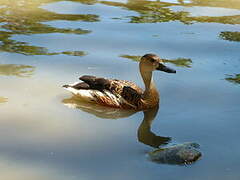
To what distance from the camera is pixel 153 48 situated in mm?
9898

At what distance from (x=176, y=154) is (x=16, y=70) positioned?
3890 mm

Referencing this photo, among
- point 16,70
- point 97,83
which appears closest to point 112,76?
point 97,83

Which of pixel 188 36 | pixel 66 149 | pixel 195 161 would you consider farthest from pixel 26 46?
pixel 195 161

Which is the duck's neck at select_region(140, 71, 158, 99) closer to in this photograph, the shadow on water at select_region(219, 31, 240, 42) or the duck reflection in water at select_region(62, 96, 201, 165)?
the duck reflection in water at select_region(62, 96, 201, 165)

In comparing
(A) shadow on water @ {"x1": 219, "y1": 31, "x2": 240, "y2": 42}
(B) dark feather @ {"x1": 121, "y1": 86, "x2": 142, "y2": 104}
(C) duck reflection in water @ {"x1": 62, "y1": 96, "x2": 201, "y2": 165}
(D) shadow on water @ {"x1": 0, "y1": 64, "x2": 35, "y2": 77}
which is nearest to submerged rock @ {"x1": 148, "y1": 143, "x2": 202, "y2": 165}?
(C) duck reflection in water @ {"x1": 62, "y1": 96, "x2": 201, "y2": 165}

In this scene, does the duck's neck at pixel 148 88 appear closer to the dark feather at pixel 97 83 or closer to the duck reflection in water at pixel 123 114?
the duck reflection in water at pixel 123 114

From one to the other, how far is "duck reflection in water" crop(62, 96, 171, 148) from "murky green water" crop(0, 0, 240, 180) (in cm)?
2

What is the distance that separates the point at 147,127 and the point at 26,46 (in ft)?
12.8

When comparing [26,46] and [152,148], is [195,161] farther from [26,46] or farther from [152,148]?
[26,46]

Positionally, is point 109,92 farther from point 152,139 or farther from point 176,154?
point 176,154

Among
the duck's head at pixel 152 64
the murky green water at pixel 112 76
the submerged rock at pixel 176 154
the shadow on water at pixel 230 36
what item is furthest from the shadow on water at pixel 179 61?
the submerged rock at pixel 176 154

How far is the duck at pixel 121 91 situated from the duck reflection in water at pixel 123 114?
6cm

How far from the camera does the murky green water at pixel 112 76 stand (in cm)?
577

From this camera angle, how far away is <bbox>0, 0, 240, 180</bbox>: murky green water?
5766mm
